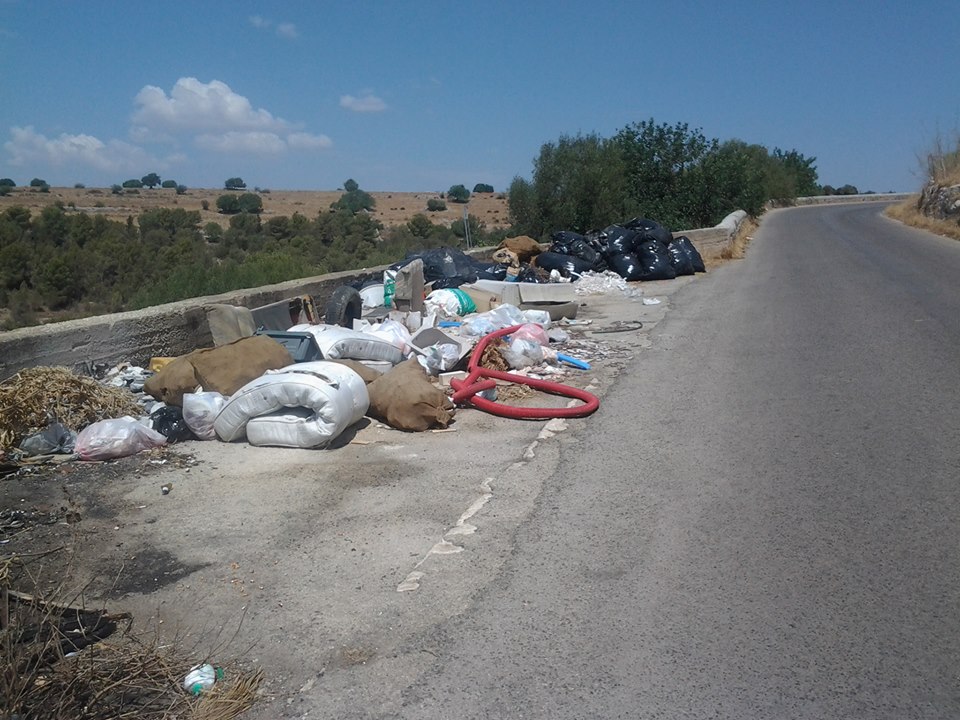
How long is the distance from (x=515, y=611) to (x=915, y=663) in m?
1.60

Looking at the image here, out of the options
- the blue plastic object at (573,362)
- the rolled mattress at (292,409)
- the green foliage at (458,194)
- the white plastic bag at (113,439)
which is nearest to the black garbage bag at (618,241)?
the blue plastic object at (573,362)

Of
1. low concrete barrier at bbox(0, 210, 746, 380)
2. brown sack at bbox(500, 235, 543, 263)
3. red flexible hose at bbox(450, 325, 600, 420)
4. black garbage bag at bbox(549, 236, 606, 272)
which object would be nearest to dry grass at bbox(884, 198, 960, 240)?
black garbage bag at bbox(549, 236, 606, 272)

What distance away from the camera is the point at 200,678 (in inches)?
124

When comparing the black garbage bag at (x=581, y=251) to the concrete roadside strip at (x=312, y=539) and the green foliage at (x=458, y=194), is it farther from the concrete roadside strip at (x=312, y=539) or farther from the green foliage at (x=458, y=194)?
the green foliage at (x=458, y=194)

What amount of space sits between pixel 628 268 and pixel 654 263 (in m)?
0.57

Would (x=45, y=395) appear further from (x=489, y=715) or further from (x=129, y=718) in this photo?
(x=489, y=715)

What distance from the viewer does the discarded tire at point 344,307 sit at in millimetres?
9750

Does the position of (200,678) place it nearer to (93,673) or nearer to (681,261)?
(93,673)

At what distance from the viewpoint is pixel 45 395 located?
6.00 metres

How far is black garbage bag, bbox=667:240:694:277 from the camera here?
18.0 metres

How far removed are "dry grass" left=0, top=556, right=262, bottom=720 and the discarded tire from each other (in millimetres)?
6411

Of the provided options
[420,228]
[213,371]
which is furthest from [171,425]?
[420,228]

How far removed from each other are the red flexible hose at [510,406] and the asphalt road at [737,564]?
0.22m

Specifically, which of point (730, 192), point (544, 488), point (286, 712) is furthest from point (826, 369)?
point (730, 192)
